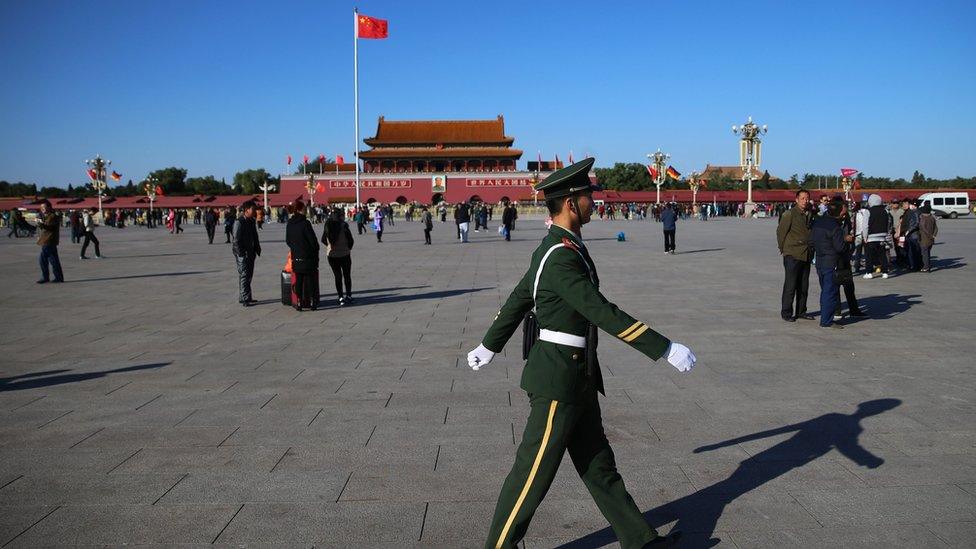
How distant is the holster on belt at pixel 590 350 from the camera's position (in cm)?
256

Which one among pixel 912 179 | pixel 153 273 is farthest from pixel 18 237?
pixel 912 179

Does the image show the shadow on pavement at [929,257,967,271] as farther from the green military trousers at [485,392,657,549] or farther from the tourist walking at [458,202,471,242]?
the green military trousers at [485,392,657,549]

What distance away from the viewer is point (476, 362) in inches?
112

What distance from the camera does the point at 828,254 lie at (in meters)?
7.25

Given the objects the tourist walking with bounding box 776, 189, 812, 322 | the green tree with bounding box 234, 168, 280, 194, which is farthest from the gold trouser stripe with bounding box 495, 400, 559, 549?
the green tree with bounding box 234, 168, 280, 194

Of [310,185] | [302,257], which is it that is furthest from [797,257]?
[310,185]

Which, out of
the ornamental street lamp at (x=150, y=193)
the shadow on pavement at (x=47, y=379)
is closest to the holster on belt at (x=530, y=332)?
the shadow on pavement at (x=47, y=379)

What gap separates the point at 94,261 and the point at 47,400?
1303 cm

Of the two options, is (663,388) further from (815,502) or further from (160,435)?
(160,435)

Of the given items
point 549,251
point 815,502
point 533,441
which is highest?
point 549,251

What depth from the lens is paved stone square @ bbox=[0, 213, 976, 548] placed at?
2967 millimetres

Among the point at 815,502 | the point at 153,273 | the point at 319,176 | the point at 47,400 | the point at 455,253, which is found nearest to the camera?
the point at 815,502

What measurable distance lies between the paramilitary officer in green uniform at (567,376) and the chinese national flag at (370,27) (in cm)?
2951

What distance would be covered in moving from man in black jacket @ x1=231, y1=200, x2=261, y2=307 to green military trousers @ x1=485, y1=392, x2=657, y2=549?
23.6ft
